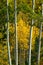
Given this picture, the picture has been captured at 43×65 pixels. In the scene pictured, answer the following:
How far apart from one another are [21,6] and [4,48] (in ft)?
17.5

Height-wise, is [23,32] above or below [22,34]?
above

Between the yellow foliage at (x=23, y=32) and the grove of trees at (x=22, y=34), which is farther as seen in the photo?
the yellow foliage at (x=23, y=32)

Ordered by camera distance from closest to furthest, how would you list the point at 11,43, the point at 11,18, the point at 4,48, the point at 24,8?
1. the point at 24,8
2. the point at 11,18
3. the point at 4,48
4. the point at 11,43

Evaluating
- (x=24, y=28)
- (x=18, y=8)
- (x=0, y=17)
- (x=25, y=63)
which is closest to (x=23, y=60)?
(x=25, y=63)

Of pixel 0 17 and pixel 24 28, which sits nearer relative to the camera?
pixel 0 17

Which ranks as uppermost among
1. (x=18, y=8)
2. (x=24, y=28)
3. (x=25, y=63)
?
(x=18, y=8)

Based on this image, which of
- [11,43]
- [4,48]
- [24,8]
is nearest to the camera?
[24,8]

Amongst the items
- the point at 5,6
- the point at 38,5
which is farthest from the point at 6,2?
the point at 38,5

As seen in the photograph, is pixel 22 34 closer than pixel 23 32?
No

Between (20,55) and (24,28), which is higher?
(24,28)

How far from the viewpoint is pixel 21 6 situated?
1864 cm

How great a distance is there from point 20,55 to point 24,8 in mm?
8566

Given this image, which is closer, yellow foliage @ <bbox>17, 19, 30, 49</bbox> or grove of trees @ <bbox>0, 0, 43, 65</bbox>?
grove of trees @ <bbox>0, 0, 43, 65</bbox>

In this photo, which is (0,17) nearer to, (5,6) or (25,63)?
(5,6)
